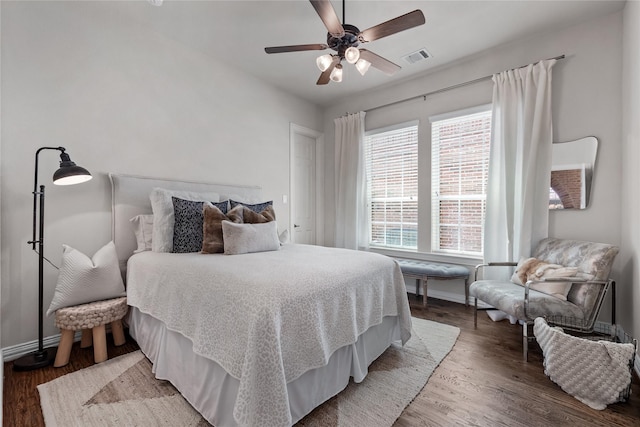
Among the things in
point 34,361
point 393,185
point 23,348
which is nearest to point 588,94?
point 393,185

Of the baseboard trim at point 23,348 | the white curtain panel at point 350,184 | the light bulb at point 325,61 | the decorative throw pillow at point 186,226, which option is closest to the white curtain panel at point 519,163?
the white curtain panel at point 350,184

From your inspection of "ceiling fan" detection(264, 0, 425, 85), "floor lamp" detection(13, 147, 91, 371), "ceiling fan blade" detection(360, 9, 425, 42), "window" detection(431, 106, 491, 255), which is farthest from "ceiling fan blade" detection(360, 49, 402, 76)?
"floor lamp" detection(13, 147, 91, 371)

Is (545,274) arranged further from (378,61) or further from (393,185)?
(378,61)

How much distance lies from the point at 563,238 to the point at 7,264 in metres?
4.80

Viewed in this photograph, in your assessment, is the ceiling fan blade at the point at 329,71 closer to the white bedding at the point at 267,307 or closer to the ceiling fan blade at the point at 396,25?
the ceiling fan blade at the point at 396,25

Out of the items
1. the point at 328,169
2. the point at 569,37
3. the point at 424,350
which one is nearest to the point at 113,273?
the point at 424,350

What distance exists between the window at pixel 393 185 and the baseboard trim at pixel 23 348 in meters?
3.65

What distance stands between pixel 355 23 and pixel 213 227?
Result: 7.66 ft

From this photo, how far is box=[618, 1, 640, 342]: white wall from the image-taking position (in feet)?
6.68

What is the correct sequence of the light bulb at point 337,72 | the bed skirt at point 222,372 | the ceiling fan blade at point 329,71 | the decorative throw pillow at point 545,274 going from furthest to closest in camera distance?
the light bulb at point 337,72, the ceiling fan blade at point 329,71, the decorative throw pillow at point 545,274, the bed skirt at point 222,372

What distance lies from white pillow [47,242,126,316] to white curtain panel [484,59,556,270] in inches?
143

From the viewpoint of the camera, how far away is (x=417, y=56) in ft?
10.5

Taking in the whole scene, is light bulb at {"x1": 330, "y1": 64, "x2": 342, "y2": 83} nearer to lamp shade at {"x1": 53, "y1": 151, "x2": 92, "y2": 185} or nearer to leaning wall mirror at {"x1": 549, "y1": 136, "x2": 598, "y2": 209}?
lamp shade at {"x1": 53, "y1": 151, "x2": 92, "y2": 185}

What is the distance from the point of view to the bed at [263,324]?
119 cm
